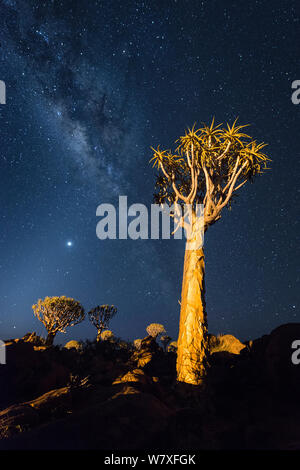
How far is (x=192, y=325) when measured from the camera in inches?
283

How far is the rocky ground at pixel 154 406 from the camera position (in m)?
3.87

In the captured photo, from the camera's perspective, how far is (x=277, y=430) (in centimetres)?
454

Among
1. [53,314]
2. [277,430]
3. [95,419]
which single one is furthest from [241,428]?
[53,314]

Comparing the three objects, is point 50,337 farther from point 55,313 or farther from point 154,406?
point 154,406

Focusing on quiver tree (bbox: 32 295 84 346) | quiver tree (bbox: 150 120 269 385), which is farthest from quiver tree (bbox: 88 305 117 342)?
quiver tree (bbox: 150 120 269 385)

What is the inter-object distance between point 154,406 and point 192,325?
2836 mm

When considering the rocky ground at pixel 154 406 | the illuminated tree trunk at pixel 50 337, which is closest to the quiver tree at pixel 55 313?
the illuminated tree trunk at pixel 50 337

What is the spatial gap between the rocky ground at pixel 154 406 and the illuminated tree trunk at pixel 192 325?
0.41 meters

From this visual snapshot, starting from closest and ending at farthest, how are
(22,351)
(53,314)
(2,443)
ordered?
(2,443), (22,351), (53,314)

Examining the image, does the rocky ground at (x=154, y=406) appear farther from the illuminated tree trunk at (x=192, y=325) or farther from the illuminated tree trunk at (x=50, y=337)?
the illuminated tree trunk at (x=50, y=337)

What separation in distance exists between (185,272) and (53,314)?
1446 centimetres

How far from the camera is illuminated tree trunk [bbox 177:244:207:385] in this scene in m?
6.86

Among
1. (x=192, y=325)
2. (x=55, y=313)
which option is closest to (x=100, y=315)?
(x=55, y=313)
